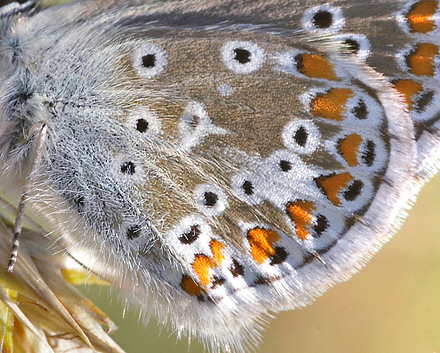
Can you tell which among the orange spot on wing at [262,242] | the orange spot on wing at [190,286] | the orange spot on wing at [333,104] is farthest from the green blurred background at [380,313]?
the orange spot on wing at [333,104]

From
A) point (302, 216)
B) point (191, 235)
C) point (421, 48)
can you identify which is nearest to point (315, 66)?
point (421, 48)

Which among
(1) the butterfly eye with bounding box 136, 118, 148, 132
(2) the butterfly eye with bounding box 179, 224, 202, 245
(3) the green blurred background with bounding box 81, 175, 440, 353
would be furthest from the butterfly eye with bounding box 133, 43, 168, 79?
(3) the green blurred background with bounding box 81, 175, 440, 353

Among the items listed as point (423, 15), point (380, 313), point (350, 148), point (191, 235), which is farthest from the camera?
point (380, 313)

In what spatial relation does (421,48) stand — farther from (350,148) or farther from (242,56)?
(242,56)

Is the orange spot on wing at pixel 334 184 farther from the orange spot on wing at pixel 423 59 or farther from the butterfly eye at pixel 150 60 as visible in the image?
the butterfly eye at pixel 150 60

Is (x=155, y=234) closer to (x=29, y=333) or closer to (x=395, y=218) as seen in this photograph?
(x=29, y=333)

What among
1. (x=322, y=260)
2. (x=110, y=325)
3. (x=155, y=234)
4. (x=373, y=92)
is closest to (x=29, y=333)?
(x=110, y=325)
